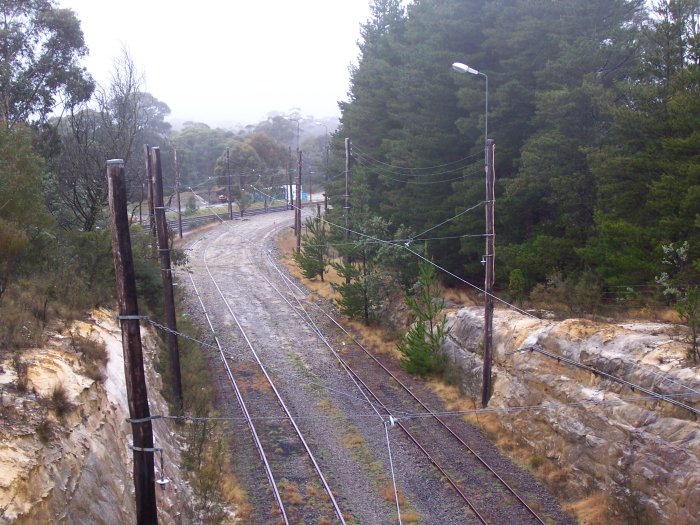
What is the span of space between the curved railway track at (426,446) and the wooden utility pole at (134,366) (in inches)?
205

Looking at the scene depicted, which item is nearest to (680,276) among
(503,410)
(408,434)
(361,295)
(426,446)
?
(503,410)

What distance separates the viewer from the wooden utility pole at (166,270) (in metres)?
16.1

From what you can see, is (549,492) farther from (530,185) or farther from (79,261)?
(79,261)

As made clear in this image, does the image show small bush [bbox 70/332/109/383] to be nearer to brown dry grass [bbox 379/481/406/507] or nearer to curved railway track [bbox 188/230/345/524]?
curved railway track [bbox 188/230/345/524]

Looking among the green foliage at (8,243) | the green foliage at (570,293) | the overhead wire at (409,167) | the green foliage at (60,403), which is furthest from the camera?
the overhead wire at (409,167)

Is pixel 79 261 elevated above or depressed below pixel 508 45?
below

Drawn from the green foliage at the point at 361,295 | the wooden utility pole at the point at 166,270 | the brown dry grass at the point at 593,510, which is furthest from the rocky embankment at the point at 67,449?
the green foliage at the point at 361,295

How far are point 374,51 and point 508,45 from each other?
18.8 metres

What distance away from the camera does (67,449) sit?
29.5ft

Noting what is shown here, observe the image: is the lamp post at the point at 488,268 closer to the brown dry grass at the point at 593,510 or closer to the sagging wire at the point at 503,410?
the sagging wire at the point at 503,410

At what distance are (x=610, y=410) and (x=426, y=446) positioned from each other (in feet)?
15.4

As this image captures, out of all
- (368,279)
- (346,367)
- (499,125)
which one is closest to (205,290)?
(368,279)

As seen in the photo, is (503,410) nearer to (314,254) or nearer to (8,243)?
(8,243)

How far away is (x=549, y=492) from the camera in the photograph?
14.6 meters
